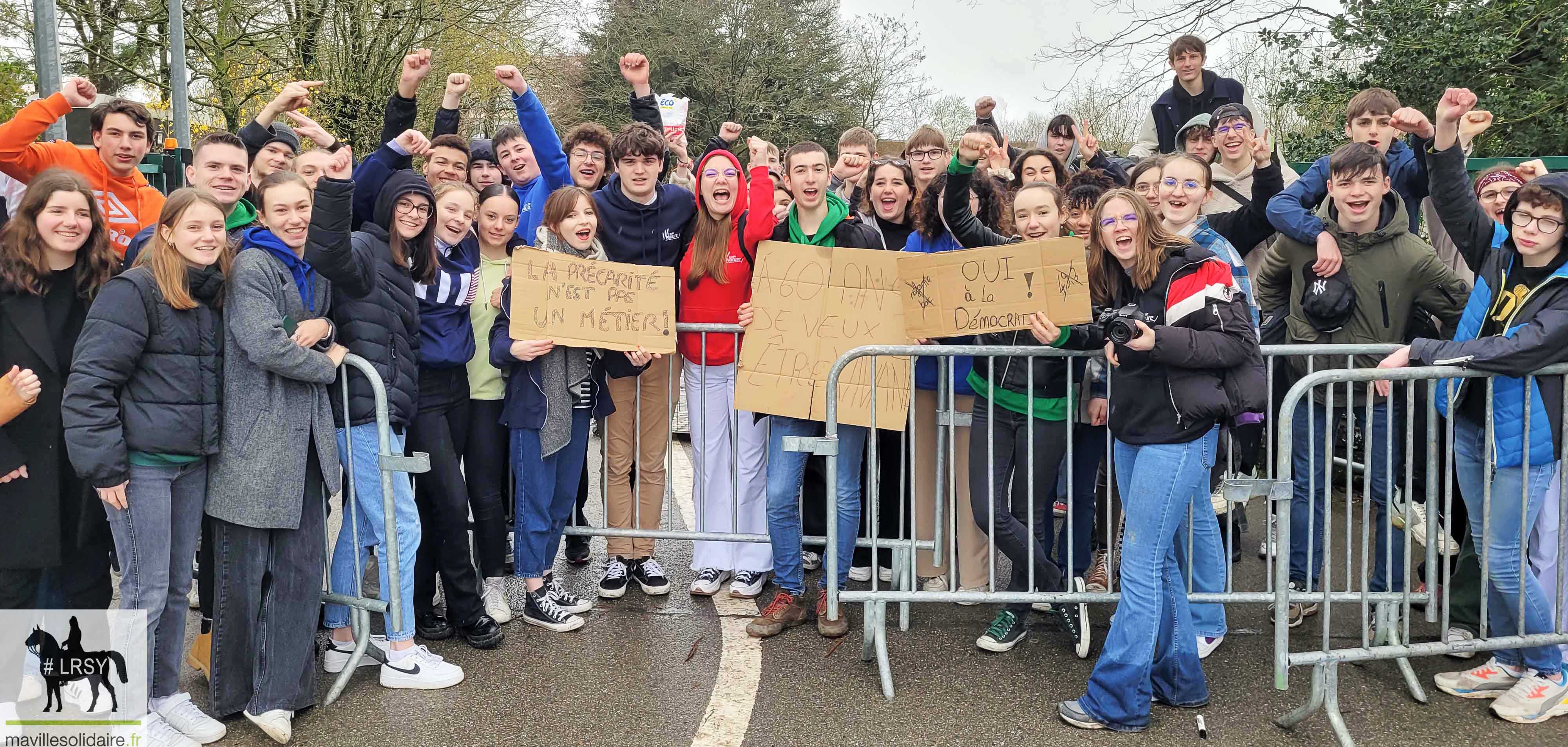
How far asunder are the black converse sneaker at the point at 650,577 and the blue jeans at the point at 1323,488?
304 centimetres

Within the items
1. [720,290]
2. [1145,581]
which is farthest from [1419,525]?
[720,290]

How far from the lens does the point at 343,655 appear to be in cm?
478

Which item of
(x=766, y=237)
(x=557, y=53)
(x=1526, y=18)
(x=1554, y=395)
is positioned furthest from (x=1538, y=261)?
(x=557, y=53)

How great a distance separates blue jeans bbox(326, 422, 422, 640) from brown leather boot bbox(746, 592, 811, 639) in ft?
A: 4.97

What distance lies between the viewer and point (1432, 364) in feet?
14.4

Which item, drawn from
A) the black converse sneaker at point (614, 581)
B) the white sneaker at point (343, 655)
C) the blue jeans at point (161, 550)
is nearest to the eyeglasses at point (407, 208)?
the blue jeans at point (161, 550)

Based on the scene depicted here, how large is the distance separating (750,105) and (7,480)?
28024 mm

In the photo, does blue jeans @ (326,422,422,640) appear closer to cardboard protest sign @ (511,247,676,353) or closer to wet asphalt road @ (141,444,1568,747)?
wet asphalt road @ (141,444,1568,747)

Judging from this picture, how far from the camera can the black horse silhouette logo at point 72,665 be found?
4062 millimetres

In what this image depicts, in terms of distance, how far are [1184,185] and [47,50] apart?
1227cm

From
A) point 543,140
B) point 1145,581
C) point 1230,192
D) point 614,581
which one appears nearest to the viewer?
point 1145,581

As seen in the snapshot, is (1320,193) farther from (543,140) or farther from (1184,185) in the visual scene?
(543,140)

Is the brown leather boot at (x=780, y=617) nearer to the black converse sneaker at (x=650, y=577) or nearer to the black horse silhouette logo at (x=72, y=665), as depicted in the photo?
the black converse sneaker at (x=650, y=577)

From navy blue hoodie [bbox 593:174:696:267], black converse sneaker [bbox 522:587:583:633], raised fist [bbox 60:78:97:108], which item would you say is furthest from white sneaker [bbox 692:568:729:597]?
raised fist [bbox 60:78:97:108]
